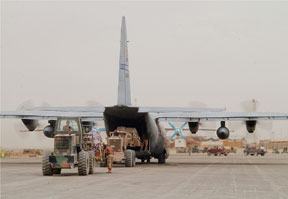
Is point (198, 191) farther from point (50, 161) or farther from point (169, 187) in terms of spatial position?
point (50, 161)

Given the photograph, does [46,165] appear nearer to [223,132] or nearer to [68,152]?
[68,152]

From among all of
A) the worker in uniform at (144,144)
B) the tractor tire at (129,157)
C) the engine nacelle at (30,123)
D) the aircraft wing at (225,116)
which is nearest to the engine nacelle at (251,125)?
the aircraft wing at (225,116)

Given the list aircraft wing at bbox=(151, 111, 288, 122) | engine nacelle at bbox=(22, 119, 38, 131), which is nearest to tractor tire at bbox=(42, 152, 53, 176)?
aircraft wing at bbox=(151, 111, 288, 122)

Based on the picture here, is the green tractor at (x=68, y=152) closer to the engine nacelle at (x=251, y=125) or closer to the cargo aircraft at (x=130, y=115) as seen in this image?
the cargo aircraft at (x=130, y=115)

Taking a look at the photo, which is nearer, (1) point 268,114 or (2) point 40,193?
(2) point 40,193

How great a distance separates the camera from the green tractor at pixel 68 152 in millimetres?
23812

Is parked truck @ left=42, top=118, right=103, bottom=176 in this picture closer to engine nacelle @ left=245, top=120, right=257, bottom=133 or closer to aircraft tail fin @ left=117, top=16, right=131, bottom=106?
aircraft tail fin @ left=117, top=16, right=131, bottom=106

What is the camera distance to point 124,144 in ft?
113

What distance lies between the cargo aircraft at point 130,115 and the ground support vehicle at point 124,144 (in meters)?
0.72

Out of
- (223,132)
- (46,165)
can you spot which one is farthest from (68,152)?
(223,132)

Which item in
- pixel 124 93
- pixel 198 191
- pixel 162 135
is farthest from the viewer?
pixel 162 135

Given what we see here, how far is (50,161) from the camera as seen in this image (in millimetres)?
23922

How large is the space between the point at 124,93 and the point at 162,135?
769 cm

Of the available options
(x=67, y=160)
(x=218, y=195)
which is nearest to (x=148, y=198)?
(x=218, y=195)
